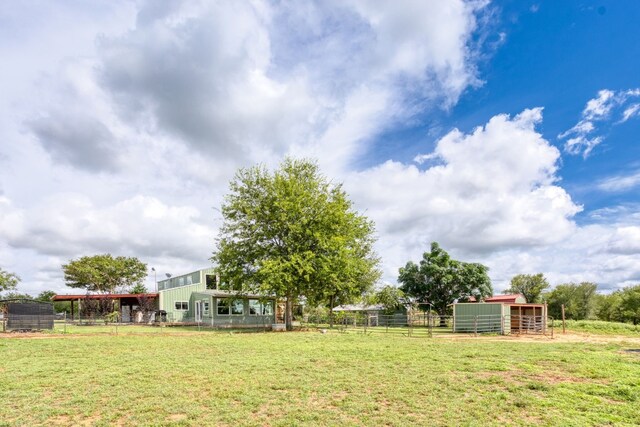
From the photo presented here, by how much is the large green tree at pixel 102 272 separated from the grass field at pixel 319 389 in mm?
42689

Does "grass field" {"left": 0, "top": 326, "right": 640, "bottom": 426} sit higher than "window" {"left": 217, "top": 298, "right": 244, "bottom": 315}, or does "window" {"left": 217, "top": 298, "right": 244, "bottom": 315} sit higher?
"grass field" {"left": 0, "top": 326, "right": 640, "bottom": 426}

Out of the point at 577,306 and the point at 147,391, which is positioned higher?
the point at 147,391

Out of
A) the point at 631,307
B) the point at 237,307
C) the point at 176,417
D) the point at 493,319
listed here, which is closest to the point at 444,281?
the point at 493,319

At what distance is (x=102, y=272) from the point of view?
176 feet

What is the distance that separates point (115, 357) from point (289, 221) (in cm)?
1754

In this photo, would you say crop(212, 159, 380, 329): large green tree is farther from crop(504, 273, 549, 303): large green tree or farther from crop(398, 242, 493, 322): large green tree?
crop(504, 273, 549, 303): large green tree

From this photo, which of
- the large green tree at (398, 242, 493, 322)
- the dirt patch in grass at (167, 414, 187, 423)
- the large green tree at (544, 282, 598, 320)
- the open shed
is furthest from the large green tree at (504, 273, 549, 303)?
the dirt patch in grass at (167, 414, 187, 423)

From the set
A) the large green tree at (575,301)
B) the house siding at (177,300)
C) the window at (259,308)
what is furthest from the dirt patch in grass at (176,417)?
the large green tree at (575,301)

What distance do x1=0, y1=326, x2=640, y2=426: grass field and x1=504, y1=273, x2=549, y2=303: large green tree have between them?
63.8 metres

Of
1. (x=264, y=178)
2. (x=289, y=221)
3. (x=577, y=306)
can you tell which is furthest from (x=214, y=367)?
(x=577, y=306)

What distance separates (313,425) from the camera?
A: 6.83 metres

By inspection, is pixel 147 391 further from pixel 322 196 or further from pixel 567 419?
pixel 322 196

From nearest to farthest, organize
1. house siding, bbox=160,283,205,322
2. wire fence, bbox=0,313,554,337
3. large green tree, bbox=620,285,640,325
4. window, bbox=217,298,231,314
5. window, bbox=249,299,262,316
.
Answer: wire fence, bbox=0,313,554,337, window, bbox=217,298,231,314, house siding, bbox=160,283,205,322, window, bbox=249,299,262,316, large green tree, bbox=620,285,640,325

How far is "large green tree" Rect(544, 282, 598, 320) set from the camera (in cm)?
6181
